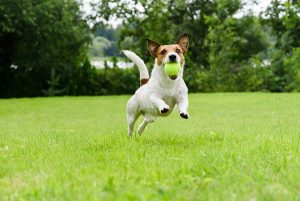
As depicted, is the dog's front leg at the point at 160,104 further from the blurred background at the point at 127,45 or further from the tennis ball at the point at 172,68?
the blurred background at the point at 127,45

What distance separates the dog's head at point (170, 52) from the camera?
691 cm

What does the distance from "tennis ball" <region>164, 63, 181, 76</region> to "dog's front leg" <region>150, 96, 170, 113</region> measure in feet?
1.22

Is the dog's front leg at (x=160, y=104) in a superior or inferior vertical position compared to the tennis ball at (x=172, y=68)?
inferior

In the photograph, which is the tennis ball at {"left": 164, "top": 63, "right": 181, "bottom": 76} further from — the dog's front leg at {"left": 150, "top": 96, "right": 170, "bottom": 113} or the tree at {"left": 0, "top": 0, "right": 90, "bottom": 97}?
the tree at {"left": 0, "top": 0, "right": 90, "bottom": 97}

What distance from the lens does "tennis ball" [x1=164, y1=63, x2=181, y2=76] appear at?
6.86 metres

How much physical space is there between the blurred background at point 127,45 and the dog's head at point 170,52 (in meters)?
22.7

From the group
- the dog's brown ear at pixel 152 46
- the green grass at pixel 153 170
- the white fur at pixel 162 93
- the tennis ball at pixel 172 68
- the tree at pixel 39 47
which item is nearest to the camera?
the green grass at pixel 153 170

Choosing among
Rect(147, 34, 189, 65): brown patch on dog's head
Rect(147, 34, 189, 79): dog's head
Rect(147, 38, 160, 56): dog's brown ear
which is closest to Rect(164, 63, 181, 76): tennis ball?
Rect(147, 34, 189, 79): dog's head

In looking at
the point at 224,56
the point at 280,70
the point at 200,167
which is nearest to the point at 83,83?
the point at 224,56

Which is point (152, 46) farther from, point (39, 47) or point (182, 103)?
point (39, 47)

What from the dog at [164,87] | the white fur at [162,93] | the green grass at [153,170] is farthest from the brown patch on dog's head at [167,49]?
the green grass at [153,170]

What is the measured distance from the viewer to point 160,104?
6.76 metres

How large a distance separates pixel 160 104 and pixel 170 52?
72cm

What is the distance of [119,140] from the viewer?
753 cm
